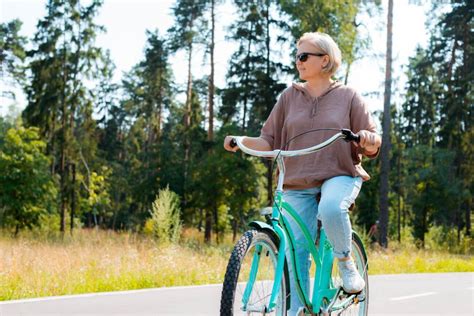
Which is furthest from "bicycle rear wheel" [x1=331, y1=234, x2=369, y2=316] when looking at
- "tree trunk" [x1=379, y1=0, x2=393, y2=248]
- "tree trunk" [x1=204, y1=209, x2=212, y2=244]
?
"tree trunk" [x1=204, y1=209, x2=212, y2=244]

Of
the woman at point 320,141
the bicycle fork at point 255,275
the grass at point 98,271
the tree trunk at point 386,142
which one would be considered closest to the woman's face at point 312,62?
the woman at point 320,141

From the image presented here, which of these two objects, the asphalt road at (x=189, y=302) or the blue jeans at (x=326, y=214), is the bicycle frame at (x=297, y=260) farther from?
the asphalt road at (x=189, y=302)

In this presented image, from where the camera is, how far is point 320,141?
183 inches

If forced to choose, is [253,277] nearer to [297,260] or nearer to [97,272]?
[297,260]

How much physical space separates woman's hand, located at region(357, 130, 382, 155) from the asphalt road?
11.5ft

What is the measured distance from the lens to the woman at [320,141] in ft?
15.0

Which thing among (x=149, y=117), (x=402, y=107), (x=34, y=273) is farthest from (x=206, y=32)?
(x=34, y=273)

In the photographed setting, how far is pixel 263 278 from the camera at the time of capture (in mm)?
4223

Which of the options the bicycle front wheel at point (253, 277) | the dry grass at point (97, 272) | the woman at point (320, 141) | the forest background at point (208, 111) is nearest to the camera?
the bicycle front wheel at point (253, 277)

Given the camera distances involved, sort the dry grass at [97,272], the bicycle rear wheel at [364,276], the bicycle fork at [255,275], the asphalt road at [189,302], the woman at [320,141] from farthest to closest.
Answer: the dry grass at [97,272]
the asphalt road at [189,302]
the bicycle rear wheel at [364,276]
the woman at [320,141]
the bicycle fork at [255,275]

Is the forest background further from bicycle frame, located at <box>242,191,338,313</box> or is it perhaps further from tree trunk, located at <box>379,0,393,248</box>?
bicycle frame, located at <box>242,191,338,313</box>

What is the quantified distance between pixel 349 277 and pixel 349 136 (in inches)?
36.8

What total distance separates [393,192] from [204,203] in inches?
940

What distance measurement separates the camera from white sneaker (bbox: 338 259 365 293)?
4.70 meters
